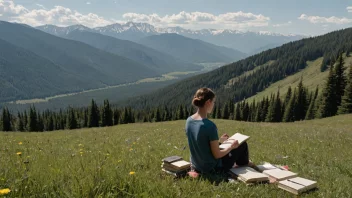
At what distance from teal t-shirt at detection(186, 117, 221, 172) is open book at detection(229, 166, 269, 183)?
55 cm

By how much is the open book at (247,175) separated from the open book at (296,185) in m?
0.46

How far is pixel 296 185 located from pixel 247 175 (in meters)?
1.18

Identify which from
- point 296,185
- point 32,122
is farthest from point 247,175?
point 32,122

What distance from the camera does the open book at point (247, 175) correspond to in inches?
267

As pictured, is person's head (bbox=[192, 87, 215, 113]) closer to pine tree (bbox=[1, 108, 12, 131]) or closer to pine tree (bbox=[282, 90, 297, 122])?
pine tree (bbox=[282, 90, 297, 122])

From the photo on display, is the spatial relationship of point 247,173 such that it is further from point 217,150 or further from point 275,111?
point 275,111

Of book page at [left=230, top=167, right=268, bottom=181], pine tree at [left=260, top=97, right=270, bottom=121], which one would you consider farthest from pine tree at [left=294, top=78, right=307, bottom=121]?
book page at [left=230, top=167, right=268, bottom=181]

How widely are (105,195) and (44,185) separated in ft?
3.99

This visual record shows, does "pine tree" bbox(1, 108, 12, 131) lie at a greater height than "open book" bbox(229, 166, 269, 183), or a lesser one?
lesser

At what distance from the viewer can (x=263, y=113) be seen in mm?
109188

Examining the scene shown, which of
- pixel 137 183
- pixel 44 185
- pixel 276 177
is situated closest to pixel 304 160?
pixel 276 177

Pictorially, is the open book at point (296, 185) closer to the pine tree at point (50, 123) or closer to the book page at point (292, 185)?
the book page at point (292, 185)

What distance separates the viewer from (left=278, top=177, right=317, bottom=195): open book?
638cm

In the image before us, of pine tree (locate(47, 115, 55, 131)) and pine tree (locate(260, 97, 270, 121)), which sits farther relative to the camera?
pine tree (locate(47, 115, 55, 131))
